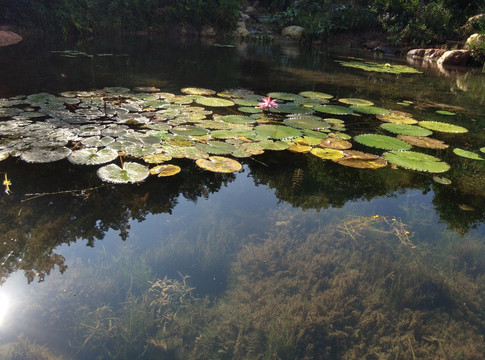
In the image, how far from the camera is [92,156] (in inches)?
89.4

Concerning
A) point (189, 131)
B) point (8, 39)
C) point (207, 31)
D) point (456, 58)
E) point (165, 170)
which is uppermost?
point (207, 31)

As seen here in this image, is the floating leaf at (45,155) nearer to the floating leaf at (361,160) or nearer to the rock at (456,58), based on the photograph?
the floating leaf at (361,160)

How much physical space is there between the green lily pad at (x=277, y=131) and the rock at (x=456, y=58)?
9203 mm

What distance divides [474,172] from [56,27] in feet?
40.6

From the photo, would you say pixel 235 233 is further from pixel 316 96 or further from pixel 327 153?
pixel 316 96

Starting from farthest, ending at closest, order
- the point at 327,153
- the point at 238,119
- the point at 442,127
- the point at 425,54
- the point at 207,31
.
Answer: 1. the point at 207,31
2. the point at 425,54
3. the point at 442,127
4. the point at 238,119
5. the point at 327,153

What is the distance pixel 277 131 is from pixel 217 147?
0.67 meters

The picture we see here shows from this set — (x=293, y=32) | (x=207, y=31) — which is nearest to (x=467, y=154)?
(x=207, y=31)

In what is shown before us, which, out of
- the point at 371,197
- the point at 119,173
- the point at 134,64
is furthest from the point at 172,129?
the point at 134,64

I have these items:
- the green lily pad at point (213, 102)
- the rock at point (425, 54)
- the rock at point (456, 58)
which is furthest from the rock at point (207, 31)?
the green lily pad at point (213, 102)

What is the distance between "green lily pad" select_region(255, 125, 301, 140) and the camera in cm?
290

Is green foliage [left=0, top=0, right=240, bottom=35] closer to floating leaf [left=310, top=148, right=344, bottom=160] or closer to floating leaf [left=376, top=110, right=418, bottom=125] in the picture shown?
floating leaf [left=376, top=110, right=418, bottom=125]

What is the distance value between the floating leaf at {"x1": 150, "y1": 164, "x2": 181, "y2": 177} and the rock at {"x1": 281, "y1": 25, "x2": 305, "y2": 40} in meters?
14.8

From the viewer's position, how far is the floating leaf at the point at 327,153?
102 inches
